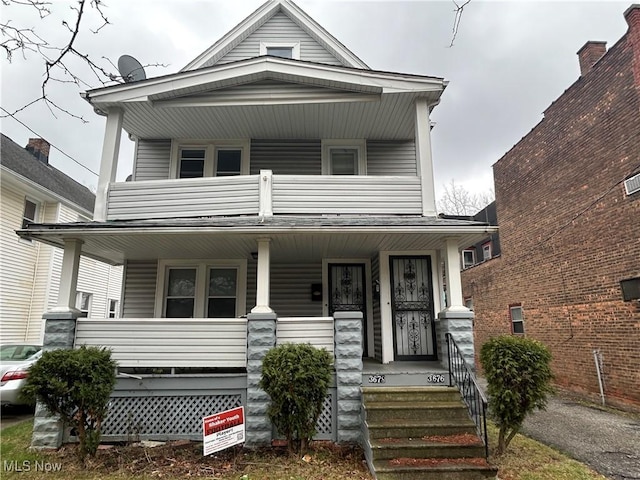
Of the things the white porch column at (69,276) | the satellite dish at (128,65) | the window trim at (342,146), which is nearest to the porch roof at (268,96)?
the window trim at (342,146)

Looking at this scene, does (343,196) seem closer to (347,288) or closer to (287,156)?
(347,288)

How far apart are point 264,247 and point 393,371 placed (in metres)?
2.91

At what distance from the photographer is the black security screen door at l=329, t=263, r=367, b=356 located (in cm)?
860

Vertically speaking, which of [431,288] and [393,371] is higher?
[431,288]

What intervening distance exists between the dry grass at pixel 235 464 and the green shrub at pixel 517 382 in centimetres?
63

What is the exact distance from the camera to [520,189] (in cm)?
1262

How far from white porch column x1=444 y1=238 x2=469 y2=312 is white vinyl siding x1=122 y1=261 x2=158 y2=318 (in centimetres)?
616

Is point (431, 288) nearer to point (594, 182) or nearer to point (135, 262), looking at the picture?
point (594, 182)

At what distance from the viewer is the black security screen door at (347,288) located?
28.2 ft

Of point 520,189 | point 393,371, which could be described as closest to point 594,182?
point 520,189

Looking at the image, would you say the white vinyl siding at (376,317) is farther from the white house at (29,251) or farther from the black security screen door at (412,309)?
the white house at (29,251)
